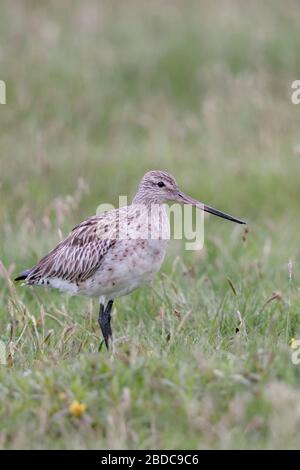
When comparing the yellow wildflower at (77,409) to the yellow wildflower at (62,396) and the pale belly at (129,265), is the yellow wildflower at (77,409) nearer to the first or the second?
the yellow wildflower at (62,396)

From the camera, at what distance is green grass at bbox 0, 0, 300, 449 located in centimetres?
484

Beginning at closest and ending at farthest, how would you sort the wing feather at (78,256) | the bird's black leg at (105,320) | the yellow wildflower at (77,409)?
1. the yellow wildflower at (77,409)
2. the bird's black leg at (105,320)
3. the wing feather at (78,256)

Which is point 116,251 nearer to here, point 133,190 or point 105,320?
point 105,320

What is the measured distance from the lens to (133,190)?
10836 millimetres

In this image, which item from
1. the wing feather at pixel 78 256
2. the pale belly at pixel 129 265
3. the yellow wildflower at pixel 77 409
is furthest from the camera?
the wing feather at pixel 78 256

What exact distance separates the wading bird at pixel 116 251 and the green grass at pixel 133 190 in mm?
262

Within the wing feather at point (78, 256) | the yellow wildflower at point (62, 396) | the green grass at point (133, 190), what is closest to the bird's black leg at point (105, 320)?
the green grass at point (133, 190)

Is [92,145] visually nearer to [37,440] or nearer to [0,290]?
[0,290]

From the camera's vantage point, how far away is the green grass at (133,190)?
4840 mm

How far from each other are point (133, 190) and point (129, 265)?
4.43 m

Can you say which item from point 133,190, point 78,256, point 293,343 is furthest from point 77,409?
point 133,190

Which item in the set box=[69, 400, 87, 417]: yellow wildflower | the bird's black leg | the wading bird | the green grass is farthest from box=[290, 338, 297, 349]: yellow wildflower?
box=[69, 400, 87, 417]: yellow wildflower

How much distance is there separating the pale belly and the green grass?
0.31 metres

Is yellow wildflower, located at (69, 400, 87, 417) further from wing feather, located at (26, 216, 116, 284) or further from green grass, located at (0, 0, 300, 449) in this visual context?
wing feather, located at (26, 216, 116, 284)
